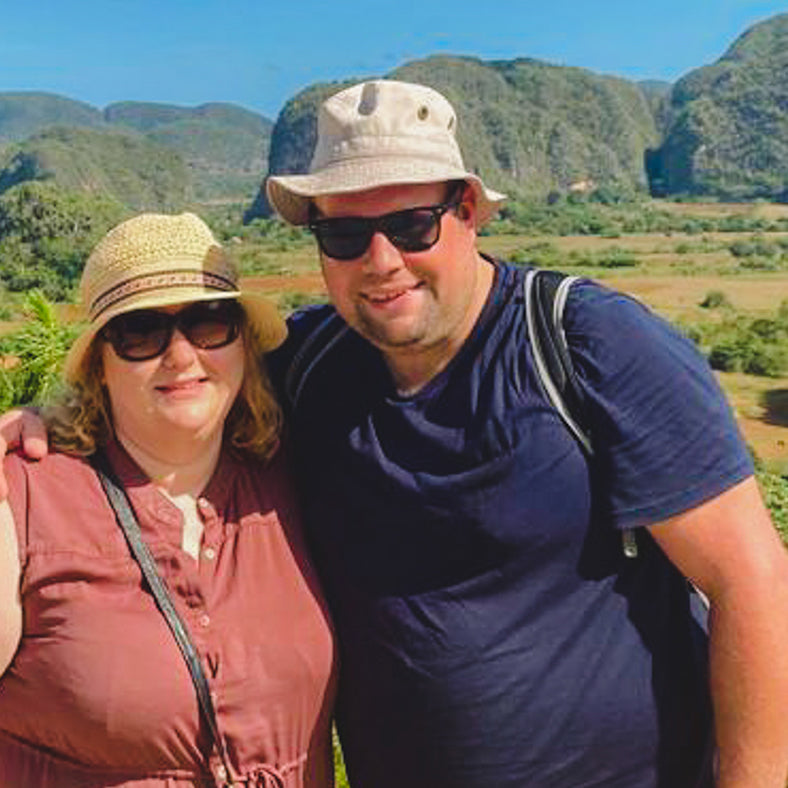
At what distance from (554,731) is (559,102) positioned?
131 metres

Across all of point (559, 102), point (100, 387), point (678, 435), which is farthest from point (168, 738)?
point (559, 102)

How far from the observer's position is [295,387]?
7.33 feet

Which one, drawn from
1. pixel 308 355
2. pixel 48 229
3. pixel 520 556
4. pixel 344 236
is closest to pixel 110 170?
pixel 48 229

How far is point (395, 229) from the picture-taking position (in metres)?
1.94

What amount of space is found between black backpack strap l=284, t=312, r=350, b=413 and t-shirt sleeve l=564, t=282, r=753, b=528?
0.57 metres

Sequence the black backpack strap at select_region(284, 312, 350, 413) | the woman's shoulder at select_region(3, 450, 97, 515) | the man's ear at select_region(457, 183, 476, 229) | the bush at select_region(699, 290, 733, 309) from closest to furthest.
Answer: the woman's shoulder at select_region(3, 450, 97, 515) < the man's ear at select_region(457, 183, 476, 229) < the black backpack strap at select_region(284, 312, 350, 413) < the bush at select_region(699, 290, 733, 309)

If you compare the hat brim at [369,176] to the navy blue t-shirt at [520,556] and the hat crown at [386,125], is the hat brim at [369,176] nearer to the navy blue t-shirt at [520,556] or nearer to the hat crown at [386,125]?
the hat crown at [386,125]

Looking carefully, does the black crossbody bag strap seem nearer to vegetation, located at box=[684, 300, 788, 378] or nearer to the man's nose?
the man's nose

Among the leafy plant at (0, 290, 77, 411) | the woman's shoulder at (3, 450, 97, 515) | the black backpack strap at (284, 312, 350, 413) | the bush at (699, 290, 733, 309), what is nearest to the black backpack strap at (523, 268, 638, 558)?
the black backpack strap at (284, 312, 350, 413)

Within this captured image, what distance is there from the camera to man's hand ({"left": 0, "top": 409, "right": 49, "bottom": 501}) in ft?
6.34

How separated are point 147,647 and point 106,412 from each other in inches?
17.0

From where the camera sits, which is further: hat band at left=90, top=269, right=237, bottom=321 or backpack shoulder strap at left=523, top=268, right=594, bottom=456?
hat band at left=90, top=269, right=237, bottom=321

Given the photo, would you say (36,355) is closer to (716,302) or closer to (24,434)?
(24,434)

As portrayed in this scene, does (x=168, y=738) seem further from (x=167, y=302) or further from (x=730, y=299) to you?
(x=730, y=299)
